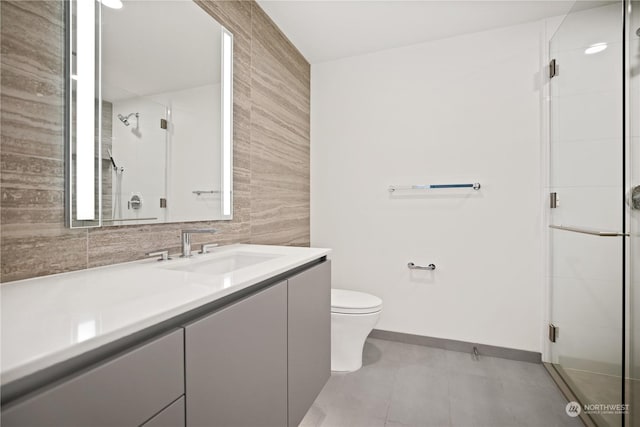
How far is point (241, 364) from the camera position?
87 cm

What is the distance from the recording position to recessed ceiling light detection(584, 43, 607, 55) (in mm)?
1477

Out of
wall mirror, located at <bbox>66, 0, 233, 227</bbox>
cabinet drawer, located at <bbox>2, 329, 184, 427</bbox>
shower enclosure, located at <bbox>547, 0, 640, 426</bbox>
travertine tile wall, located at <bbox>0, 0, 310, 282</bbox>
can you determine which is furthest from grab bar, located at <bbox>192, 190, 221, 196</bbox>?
shower enclosure, located at <bbox>547, 0, 640, 426</bbox>

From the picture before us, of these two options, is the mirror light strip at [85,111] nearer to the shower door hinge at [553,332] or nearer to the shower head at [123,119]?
the shower head at [123,119]

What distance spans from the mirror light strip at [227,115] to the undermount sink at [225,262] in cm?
30

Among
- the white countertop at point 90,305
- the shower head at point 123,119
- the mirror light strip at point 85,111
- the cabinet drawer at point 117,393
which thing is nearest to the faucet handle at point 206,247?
the white countertop at point 90,305

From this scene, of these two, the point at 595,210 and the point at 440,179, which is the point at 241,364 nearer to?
the point at 595,210

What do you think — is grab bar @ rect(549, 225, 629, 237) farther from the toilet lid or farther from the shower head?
the shower head

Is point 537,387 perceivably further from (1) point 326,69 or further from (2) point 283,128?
(1) point 326,69

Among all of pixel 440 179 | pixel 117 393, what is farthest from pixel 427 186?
pixel 117 393

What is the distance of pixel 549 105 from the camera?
199 centimetres

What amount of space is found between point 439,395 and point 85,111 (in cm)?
207

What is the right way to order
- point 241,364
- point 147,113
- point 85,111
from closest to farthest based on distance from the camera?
point 241,364, point 85,111, point 147,113

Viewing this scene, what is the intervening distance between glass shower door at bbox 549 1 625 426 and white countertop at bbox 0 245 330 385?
59.8 inches

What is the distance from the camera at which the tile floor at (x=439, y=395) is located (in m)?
1.49
